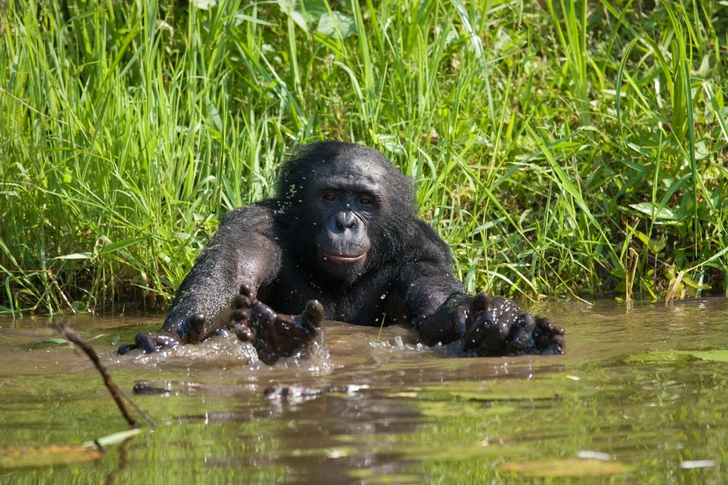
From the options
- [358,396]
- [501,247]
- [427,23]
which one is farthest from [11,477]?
[427,23]

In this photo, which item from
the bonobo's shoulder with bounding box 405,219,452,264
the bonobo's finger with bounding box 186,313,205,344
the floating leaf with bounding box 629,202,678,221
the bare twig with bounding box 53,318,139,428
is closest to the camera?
the bare twig with bounding box 53,318,139,428

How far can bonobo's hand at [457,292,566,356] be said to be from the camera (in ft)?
14.5

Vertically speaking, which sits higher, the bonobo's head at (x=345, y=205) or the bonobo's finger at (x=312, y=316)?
the bonobo's head at (x=345, y=205)

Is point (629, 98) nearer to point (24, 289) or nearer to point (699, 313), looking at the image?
point (699, 313)

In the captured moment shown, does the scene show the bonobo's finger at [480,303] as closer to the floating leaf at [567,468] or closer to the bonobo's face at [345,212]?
the bonobo's face at [345,212]

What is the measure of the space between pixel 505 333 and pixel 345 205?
152cm

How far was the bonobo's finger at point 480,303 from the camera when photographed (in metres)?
4.52

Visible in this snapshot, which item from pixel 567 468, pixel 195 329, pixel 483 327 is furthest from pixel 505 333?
pixel 567 468

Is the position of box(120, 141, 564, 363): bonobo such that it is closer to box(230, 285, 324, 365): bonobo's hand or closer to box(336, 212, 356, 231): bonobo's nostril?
box(336, 212, 356, 231): bonobo's nostril

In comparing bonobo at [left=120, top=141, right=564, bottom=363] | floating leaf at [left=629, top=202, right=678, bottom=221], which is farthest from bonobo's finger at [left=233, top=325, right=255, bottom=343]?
floating leaf at [left=629, top=202, right=678, bottom=221]

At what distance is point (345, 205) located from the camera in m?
5.66

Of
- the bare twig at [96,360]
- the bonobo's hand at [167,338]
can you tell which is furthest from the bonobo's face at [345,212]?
the bare twig at [96,360]

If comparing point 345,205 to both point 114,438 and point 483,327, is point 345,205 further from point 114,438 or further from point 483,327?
point 114,438

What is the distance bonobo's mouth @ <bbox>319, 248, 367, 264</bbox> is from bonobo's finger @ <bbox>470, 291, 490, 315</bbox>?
939 millimetres
